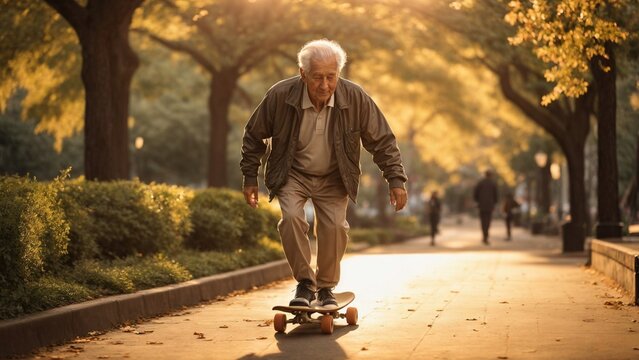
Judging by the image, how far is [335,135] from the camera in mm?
8992

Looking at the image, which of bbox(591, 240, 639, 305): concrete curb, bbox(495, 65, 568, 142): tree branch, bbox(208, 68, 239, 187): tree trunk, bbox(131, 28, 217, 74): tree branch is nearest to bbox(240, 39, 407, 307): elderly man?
bbox(591, 240, 639, 305): concrete curb

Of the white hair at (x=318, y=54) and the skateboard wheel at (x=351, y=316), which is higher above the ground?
the white hair at (x=318, y=54)

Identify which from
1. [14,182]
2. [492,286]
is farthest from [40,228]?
[492,286]

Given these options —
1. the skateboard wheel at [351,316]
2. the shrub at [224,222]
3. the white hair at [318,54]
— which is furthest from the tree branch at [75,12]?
the skateboard wheel at [351,316]

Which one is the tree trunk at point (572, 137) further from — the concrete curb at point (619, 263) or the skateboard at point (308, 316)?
the skateboard at point (308, 316)

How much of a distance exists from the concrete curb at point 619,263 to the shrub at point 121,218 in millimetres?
5307

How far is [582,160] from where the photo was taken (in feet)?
80.1

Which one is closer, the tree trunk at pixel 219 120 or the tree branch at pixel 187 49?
the tree trunk at pixel 219 120

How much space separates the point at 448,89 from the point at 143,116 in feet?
81.6

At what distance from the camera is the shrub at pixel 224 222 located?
16609 millimetres

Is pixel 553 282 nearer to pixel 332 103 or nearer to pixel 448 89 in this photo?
pixel 332 103

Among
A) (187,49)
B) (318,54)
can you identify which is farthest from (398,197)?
(187,49)

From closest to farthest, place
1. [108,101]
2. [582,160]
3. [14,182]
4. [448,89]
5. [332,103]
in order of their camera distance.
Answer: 1. [332,103]
2. [14,182]
3. [108,101]
4. [582,160]
5. [448,89]

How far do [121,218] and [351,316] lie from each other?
15.5 feet
